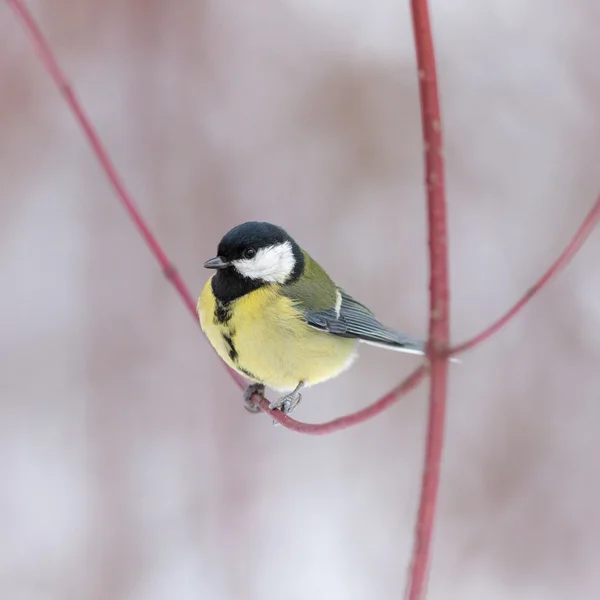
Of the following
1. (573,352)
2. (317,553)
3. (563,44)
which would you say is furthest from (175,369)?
(563,44)

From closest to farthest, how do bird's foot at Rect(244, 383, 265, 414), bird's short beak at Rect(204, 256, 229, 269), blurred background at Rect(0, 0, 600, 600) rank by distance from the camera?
bird's short beak at Rect(204, 256, 229, 269)
bird's foot at Rect(244, 383, 265, 414)
blurred background at Rect(0, 0, 600, 600)

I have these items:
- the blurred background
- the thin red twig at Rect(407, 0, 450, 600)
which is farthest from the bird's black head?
the blurred background

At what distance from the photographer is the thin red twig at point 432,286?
1.36 ft

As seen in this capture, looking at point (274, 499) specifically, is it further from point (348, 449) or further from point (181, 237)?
point (181, 237)

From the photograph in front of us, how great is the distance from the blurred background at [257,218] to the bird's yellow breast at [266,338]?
100 cm

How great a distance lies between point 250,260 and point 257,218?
1015 millimetres

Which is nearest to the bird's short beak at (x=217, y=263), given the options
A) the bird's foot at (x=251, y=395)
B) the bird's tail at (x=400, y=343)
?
the bird's foot at (x=251, y=395)

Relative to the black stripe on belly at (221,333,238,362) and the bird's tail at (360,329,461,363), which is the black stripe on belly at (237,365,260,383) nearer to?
the black stripe on belly at (221,333,238,362)

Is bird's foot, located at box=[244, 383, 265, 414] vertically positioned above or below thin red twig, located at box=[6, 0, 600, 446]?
below

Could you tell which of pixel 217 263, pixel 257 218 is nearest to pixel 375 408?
pixel 217 263

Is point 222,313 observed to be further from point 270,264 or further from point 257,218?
point 257,218

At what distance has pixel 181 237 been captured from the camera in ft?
7.43

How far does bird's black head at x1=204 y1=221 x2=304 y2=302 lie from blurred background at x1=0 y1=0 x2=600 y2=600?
3.19 ft

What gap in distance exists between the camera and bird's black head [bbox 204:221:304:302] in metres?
1.18
